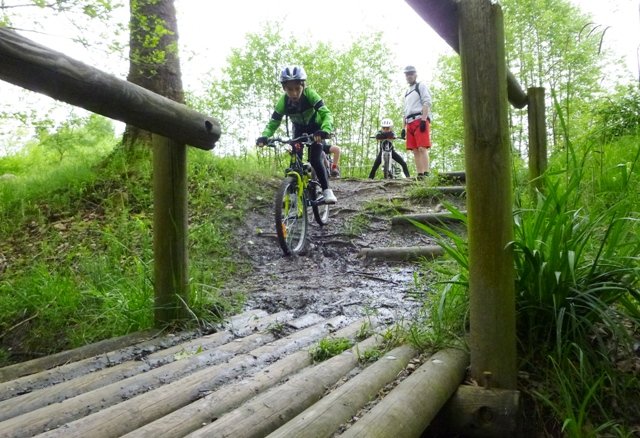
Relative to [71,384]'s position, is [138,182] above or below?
above

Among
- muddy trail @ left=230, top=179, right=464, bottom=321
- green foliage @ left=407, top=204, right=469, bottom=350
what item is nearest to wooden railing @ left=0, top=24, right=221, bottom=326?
muddy trail @ left=230, top=179, right=464, bottom=321

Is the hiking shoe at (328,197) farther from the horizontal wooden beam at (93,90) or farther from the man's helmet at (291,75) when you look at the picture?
the horizontal wooden beam at (93,90)

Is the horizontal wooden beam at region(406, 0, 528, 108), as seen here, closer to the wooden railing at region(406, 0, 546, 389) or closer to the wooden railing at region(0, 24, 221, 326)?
the wooden railing at region(406, 0, 546, 389)

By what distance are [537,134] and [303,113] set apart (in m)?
2.96

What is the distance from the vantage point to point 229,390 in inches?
70.3

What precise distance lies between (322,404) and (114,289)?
2.28 meters

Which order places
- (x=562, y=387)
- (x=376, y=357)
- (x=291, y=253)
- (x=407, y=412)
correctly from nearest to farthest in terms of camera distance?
(x=407, y=412) → (x=562, y=387) → (x=376, y=357) → (x=291, y=253)

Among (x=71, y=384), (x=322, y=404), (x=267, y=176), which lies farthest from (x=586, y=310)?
(x=267, y=176)

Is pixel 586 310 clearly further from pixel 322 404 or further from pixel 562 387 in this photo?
pixel 322 404

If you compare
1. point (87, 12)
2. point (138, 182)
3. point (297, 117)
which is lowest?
point (138, 182)

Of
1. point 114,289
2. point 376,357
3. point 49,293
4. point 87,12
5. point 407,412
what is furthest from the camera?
point 87,12

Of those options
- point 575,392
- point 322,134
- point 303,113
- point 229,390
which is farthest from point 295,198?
A: point 575,392

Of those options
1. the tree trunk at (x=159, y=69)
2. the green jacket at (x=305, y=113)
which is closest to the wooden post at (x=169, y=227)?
the green jacket at (x=305, y=113)

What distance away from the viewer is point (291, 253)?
5.17 m
